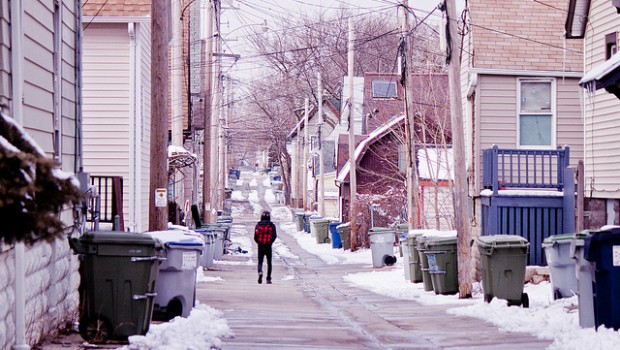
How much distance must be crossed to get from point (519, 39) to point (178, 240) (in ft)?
45.3

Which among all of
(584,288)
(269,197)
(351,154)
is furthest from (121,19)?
(269,197)

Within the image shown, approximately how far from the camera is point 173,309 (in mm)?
13156

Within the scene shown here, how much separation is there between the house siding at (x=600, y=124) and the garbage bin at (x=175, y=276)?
10306 millimetres

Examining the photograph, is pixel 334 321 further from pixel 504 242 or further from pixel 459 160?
pixel 459 160

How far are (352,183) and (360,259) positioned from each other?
11.9ft

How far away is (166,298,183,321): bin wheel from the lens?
13.1m

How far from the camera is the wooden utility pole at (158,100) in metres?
16.5

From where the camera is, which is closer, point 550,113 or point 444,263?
point 444,263

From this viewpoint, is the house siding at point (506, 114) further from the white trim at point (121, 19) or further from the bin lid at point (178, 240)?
the bin lid at point (178, 240)

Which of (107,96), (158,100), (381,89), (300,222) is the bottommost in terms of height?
(300,222)

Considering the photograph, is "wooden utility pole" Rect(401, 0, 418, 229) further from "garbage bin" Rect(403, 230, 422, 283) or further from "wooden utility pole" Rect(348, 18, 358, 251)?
"wooden utility pole" Rect(348, 18, 358, 251)

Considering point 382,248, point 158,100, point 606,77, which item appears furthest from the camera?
point 382,248

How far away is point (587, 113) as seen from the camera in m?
22.0

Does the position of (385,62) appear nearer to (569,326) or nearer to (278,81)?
(278,81)
